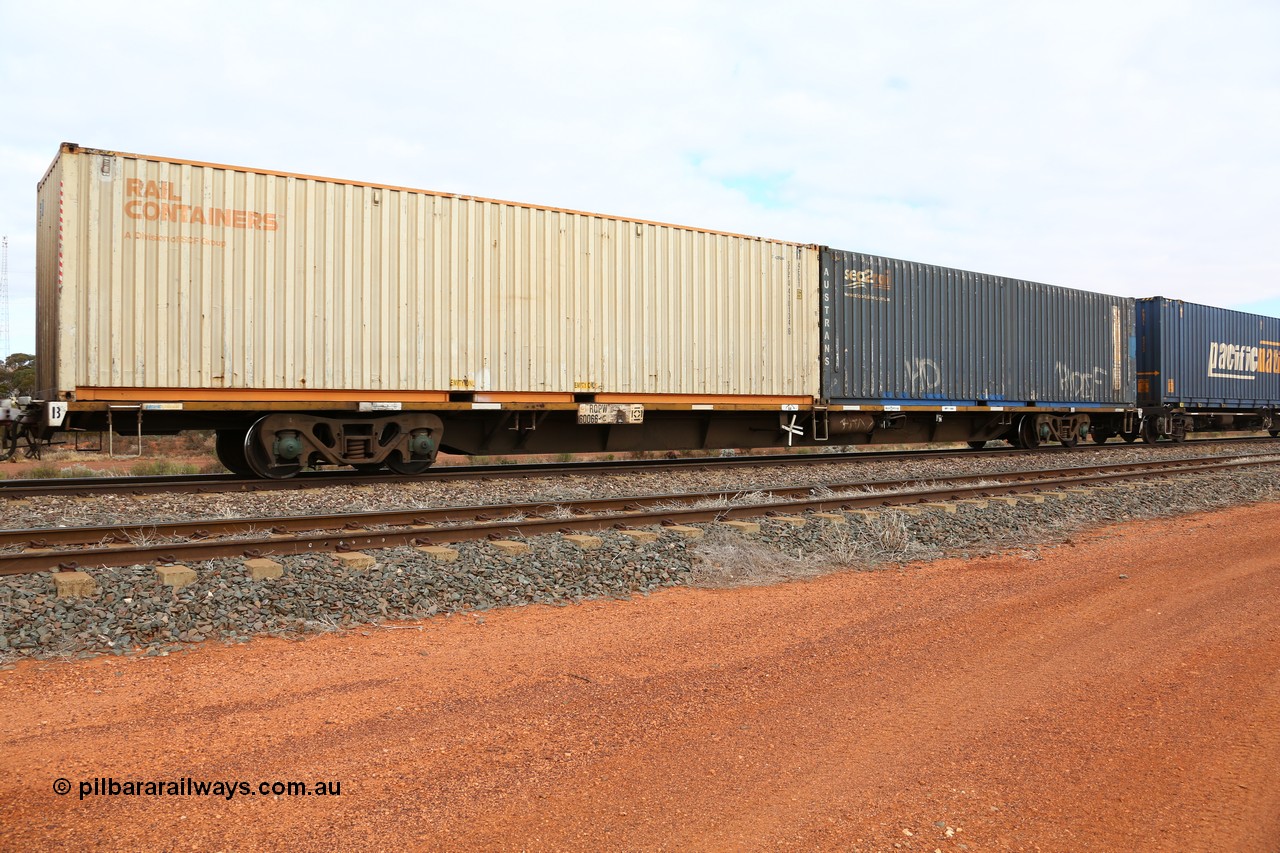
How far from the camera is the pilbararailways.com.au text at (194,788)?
2844 millimetres

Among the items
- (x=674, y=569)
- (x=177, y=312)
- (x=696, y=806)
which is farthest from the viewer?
(x=177, y=312)

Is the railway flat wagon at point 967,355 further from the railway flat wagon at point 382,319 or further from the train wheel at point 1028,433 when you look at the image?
the railway flat wagon at point 382,319

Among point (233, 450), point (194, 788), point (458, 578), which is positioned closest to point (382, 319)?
point (233, 450)

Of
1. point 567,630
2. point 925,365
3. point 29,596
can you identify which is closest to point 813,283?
point 925,365

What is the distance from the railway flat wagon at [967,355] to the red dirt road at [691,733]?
32.4ft

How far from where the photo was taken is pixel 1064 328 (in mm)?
18484

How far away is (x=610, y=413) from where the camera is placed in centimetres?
1208

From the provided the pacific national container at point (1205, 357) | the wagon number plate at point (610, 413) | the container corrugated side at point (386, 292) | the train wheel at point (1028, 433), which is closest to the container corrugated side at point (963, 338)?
the train wheel at point (1028, 433)

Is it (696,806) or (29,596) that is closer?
(696,806)

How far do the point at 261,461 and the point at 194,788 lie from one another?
794cm

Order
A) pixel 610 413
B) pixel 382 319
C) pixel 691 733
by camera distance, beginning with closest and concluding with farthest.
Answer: pixel 691 733, pixel 382 319, pixel 610 413

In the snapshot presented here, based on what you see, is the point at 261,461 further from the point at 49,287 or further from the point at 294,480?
the point at 49,287

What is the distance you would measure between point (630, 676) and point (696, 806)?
4.31ft

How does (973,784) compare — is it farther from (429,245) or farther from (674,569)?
(429,245)
